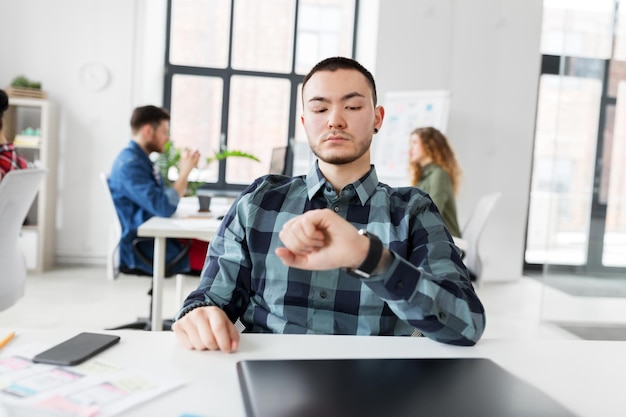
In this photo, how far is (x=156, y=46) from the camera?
5.52m

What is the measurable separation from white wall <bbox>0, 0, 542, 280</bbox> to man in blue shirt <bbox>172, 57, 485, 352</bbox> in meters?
4.16

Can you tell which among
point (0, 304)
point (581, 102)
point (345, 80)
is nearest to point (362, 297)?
point (345, 80)

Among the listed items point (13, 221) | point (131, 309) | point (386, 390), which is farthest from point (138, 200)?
point (386, 390)

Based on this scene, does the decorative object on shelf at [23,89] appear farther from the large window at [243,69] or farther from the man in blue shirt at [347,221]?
the man in blue shirt at [347,221]

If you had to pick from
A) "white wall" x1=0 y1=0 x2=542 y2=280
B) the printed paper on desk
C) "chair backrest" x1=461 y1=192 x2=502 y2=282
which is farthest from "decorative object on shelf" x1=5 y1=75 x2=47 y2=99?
the printed paper on desk

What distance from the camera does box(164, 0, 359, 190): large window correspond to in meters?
5.72

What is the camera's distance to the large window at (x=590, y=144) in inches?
149

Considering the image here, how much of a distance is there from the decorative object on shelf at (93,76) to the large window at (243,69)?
68cm

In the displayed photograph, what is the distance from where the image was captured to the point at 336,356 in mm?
944

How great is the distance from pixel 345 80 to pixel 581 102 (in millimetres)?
3045

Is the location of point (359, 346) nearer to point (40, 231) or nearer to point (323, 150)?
point (323, 150)

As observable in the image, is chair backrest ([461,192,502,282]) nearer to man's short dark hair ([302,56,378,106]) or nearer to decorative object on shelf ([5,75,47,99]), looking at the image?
man's short dark hair ([302,56,378,106])

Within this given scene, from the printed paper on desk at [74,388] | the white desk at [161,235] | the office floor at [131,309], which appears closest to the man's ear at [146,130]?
the white desk at [161,235]

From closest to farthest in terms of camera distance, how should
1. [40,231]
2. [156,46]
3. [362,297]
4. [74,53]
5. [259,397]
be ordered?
[259,397] < [362,297] < [40,231] < [74,53] < [156,46]
